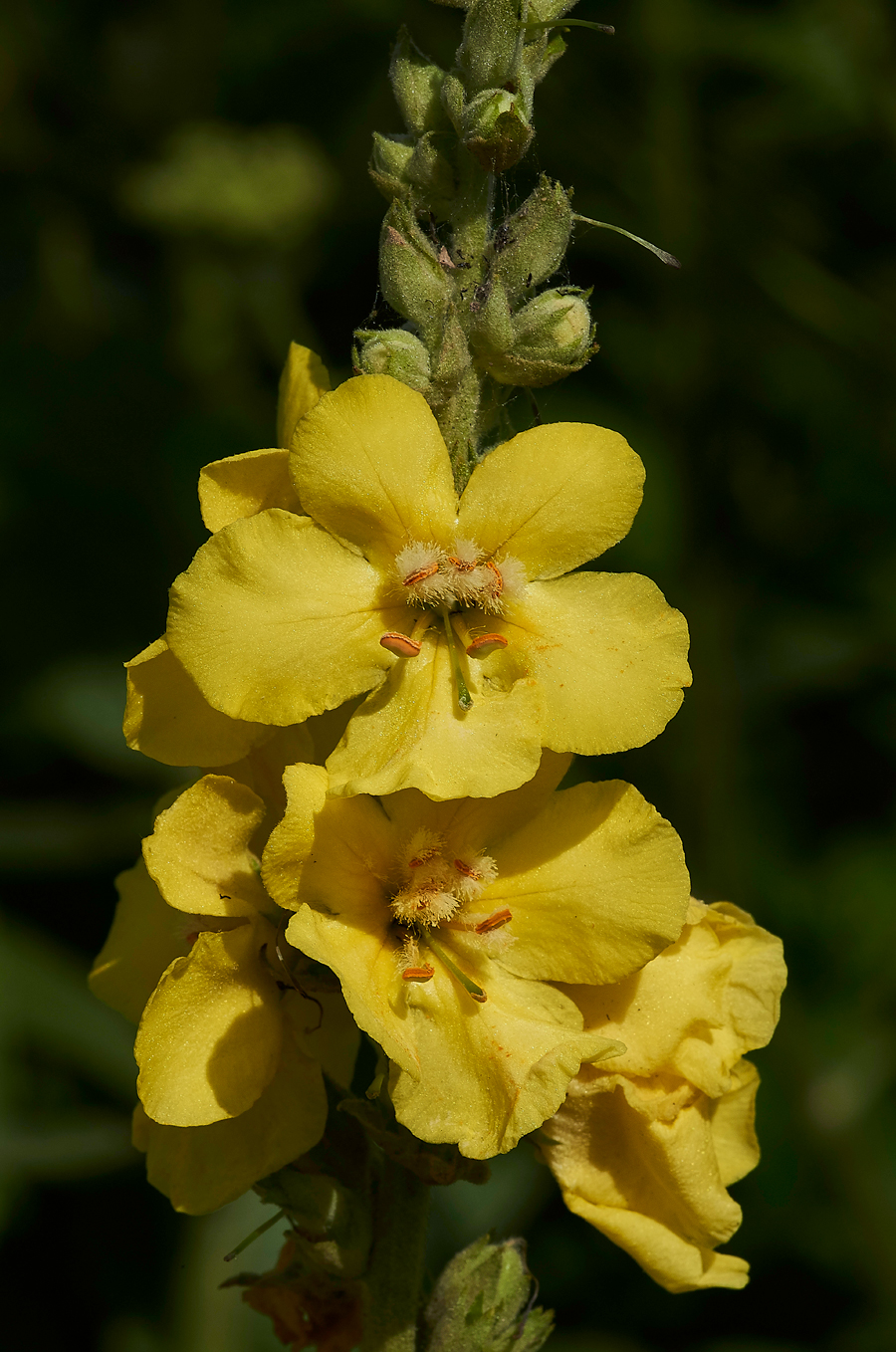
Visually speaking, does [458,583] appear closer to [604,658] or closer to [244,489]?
[604,658]

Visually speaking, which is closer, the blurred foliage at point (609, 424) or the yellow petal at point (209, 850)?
the yellow petal at point (209, 850)

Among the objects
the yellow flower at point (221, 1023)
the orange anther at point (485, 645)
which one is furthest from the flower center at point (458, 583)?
the yellow flower at point (221, 1023)

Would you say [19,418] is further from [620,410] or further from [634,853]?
[634,853]

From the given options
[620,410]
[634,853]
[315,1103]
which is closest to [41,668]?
[620,410]

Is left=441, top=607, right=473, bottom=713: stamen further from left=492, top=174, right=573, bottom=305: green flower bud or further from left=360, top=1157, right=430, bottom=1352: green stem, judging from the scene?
left=360, top=1157, right=430, bottom=1352: green stem

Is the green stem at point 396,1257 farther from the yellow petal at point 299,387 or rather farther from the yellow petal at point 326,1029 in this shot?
the yellow petal at point 299,387

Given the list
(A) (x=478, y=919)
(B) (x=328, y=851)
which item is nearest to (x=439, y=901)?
(A) (x=478, y=919)
